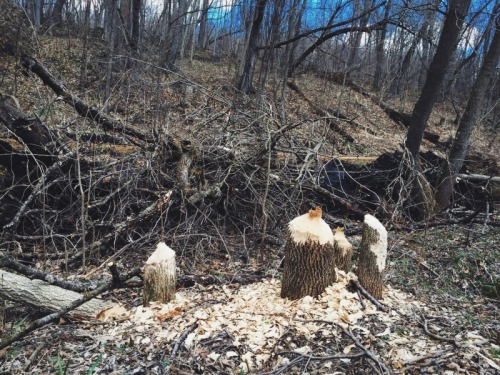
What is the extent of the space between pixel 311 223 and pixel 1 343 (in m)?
2.39

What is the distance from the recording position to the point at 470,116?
6176 millimetres

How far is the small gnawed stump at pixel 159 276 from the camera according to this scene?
330cm

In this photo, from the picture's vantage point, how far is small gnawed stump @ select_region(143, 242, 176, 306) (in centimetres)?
330

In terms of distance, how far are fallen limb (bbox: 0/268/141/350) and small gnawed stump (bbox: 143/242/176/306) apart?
33cm

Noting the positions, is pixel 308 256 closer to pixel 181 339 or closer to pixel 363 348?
pixel 363 348

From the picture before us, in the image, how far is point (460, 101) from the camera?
22.7 meters

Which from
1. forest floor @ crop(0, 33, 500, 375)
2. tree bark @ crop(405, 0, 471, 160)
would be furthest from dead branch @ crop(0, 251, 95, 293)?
tree bark @ crop(405, 0, 471, 160)

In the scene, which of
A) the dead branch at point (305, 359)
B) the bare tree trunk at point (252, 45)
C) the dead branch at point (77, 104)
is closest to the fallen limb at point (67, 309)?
the dead branch at point (305, 359)

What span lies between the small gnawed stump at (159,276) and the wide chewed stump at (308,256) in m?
1.01

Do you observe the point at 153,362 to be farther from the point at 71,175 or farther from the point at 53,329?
the point at 71,175

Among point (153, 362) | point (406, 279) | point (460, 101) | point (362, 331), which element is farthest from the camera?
point (460, 101)

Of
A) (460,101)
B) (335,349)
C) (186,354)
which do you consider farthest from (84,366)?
(460,101)

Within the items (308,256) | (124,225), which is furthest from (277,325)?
(124,225)

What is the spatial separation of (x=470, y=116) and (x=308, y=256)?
4.63 m
